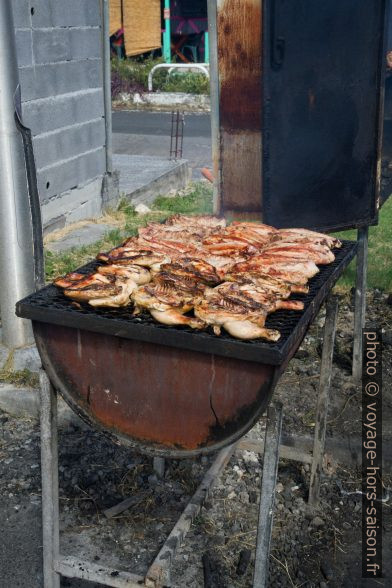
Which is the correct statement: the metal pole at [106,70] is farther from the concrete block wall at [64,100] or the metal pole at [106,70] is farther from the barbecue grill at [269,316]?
the barbecue grill at [269,316]

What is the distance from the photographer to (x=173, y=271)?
3.05m

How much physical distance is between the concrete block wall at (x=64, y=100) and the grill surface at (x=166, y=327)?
449cm

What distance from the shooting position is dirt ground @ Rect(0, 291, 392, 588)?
11.2 ft

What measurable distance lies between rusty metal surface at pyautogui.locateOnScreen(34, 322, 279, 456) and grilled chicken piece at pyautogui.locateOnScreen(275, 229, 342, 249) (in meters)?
1.27

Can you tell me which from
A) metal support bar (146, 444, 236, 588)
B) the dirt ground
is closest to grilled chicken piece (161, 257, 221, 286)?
metal support bar (146, 444, 236, 588)

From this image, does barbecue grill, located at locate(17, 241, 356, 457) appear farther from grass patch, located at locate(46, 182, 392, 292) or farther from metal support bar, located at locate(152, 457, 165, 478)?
grass patch, located at locate(46, 182, 392, 292)

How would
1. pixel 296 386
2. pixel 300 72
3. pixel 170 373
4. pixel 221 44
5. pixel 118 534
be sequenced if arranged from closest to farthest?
pixel 170 373, pixel 118 534, pixel 300 72, pixel 296 386, pixel 221 44

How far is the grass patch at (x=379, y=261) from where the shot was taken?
6723 mm

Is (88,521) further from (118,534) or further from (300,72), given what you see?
(300,72)

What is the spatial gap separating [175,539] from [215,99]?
4511 millimetres

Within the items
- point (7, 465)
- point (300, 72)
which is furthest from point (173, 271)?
point (300, 72)

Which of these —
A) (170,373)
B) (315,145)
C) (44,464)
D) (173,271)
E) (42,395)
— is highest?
(315,145)

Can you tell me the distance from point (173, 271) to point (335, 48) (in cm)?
240

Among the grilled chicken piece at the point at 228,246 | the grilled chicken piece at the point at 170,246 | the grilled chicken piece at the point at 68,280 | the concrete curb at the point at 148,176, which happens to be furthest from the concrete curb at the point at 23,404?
the concrete curb at the point at 148,176
